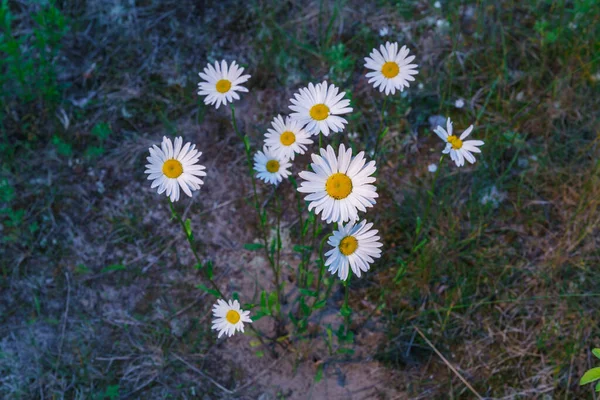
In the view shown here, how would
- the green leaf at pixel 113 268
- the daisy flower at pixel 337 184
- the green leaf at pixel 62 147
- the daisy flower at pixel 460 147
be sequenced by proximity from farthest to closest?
the green leaf at pixel 62 147, the green leaf at pixel 113 268, the daisy flower at pixel 460 147, the daisy flower at pixel 337 184

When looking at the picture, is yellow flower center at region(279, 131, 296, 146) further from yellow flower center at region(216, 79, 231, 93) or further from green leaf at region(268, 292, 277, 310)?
green leaf at region(268, 292, 277, 310)

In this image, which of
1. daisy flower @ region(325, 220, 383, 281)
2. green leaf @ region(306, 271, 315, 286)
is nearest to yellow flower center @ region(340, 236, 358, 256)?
daisy flower @ region(325, 220, 383, 281)

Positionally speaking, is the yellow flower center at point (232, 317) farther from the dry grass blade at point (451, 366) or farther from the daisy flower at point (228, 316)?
the dry grass blade at point (451, 366)

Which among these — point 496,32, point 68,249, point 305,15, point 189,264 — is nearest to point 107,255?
point 68,249

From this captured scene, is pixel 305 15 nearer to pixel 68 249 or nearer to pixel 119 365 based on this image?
pixel 68 249

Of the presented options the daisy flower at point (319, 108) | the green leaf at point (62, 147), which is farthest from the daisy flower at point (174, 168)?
the green leaf at point (62, 147)
